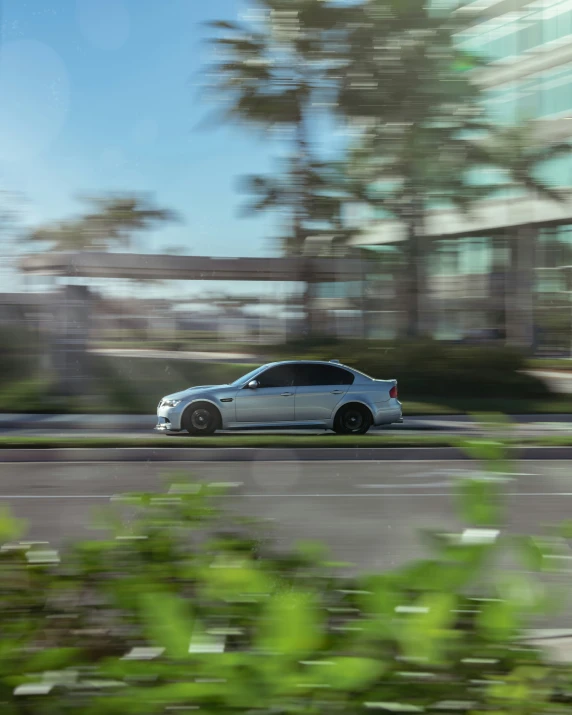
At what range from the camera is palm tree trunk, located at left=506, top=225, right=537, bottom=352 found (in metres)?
33.8

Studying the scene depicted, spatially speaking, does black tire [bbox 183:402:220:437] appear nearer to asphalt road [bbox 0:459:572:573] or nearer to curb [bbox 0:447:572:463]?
curb [bbox 0:447:572:463]

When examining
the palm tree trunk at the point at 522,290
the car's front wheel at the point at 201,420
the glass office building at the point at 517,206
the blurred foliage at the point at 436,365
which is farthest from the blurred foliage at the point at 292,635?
the glass office building at the point at 517,206

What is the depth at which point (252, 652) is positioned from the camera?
5.61ft

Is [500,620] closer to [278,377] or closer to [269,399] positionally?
[269,399]

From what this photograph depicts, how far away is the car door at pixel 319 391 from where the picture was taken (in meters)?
16.9

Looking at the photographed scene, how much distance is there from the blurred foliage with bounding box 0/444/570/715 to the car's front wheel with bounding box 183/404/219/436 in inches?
566

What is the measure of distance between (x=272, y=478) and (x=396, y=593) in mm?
10114

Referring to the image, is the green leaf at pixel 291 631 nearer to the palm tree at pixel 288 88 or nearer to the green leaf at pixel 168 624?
the green leaf at pixel 168 624

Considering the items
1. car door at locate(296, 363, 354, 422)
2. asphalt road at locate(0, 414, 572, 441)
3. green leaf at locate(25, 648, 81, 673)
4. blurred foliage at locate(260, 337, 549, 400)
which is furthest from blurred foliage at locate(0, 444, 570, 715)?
blurred foliage at locate(260, 337, 549, 400)

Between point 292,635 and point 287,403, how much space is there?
15.3 m

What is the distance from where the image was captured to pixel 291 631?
1.64 meters

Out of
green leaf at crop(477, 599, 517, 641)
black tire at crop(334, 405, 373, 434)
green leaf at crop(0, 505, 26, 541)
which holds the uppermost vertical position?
green leaf at crop(0, 505, 26, 541)

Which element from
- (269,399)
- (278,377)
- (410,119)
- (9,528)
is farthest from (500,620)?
(410,119)

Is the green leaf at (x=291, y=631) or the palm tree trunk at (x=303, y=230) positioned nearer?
the green leaf at (x=291, y=631)
